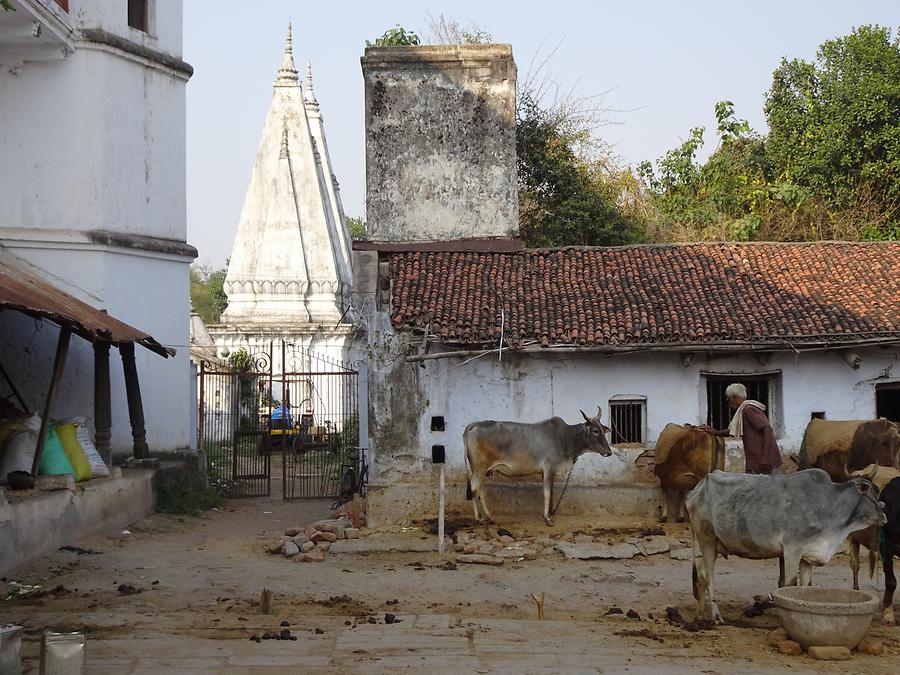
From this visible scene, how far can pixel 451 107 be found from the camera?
59.1 ft

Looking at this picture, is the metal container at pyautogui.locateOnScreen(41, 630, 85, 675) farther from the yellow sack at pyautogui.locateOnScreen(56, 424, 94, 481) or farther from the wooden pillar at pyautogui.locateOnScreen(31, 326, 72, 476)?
the yellow sack at pyautogui.locateOnScreen(56, 424, 94, 481)

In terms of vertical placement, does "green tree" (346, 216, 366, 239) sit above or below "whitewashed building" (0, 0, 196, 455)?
above

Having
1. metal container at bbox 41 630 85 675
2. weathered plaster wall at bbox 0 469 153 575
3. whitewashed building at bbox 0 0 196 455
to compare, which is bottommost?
metal container at bbox 41 630 85 675

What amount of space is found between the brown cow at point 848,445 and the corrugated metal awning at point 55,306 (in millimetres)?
9484

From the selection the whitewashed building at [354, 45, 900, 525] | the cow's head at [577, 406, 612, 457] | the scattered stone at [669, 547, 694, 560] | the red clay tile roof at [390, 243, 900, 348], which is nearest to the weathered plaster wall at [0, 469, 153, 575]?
the whitewashed building at [354, 45, 900, 525]

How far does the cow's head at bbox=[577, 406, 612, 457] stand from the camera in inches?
592

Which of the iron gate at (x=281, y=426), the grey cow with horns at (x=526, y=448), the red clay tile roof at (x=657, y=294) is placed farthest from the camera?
the iron gate at (x=281, y=426)

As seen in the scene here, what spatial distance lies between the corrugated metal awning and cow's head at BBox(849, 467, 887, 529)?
29.7 ft

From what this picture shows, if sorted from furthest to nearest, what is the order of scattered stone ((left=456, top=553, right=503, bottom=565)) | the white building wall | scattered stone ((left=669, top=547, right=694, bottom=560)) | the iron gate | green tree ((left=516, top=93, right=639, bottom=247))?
green tree ((left=516, top=93, right=639, bottom=247)) → the iron gate → the white building wall → scattered stone ((left=669, top=547, right=694, bottom=560)) → scattered stone ((left=456, top=553, right=503, bottom=565))

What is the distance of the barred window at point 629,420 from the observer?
1606cm

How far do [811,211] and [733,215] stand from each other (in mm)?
1940

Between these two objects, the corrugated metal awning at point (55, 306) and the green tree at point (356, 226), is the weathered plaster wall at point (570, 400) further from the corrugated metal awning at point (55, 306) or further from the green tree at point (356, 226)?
the green tree at point (356, 226)

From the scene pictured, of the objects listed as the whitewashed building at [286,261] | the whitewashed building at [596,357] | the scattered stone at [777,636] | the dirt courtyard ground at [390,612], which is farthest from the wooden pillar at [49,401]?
the whitewashed building at [286,261]

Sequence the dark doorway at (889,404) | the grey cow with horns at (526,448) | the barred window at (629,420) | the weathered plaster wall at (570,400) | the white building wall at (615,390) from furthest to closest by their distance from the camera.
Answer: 1. the dark doorway at (889,404)
2. the barred window at (629,420)
3. the white building wall at (615,390)
4. the weathered plaster wall at (570,400)
5. the grey cow with horns at (526,448)
